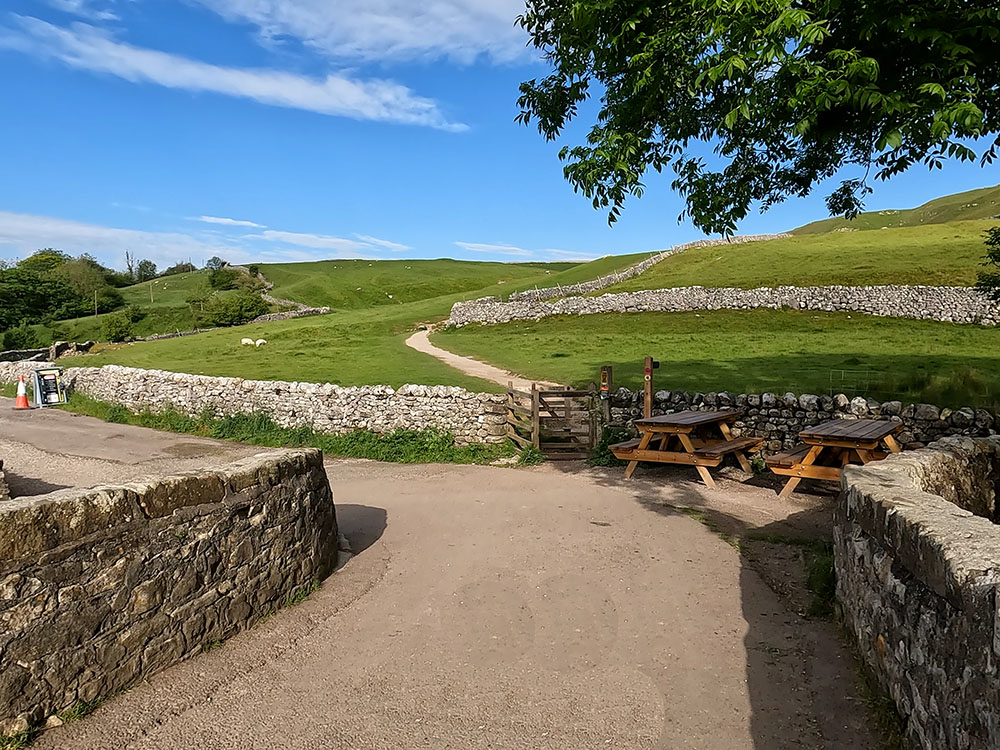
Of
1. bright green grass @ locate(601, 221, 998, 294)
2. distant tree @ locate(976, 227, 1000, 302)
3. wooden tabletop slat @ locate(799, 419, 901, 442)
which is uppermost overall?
bright green grass @ locate(601, 221, 998, 294)

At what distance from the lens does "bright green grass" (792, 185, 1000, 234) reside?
9419cm

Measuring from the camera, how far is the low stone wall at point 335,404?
15.3 meters

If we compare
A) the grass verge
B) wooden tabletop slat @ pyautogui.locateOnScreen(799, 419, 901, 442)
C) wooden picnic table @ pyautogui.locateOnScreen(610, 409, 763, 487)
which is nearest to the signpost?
wooden picnic table @ pyautogui.locateOnScreen(610, 409, 763, 487)

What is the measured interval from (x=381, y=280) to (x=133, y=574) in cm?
9047

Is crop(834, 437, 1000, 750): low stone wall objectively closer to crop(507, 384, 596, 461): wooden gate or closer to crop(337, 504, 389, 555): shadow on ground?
crop(337, 504, 389, 555): shadow on ground

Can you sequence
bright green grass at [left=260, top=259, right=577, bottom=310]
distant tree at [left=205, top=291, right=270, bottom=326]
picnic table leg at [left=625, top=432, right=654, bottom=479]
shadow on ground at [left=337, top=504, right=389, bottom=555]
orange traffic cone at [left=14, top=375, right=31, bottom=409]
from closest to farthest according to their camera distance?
shadow on ground at [left=337, top=504, right=389, bottom=555] < picnic table leg at [left=625, top=432, right=654, bottom=479] < orange traffic cone at [left=14, top=375, right=31, bottom=409] < distant tree at [left=205, top=291, right=270, bottom=326] < bright green grass at [left=260, top=259, right=577, bottom=310]

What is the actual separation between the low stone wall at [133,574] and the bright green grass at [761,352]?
39.7 feet

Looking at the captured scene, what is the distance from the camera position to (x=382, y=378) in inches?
859

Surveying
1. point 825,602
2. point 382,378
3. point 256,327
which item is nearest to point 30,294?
point 256,327

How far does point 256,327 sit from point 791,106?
48.3m

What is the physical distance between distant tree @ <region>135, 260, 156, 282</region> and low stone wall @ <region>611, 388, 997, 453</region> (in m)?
145

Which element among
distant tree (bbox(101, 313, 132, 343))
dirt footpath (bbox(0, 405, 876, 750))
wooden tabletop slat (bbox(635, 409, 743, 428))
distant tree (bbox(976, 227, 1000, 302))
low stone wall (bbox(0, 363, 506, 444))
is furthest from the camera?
distant tree (bbox(101, 313, 132, 343))

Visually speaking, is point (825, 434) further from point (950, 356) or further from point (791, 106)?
point (950, 356)

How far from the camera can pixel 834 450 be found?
10.0m
